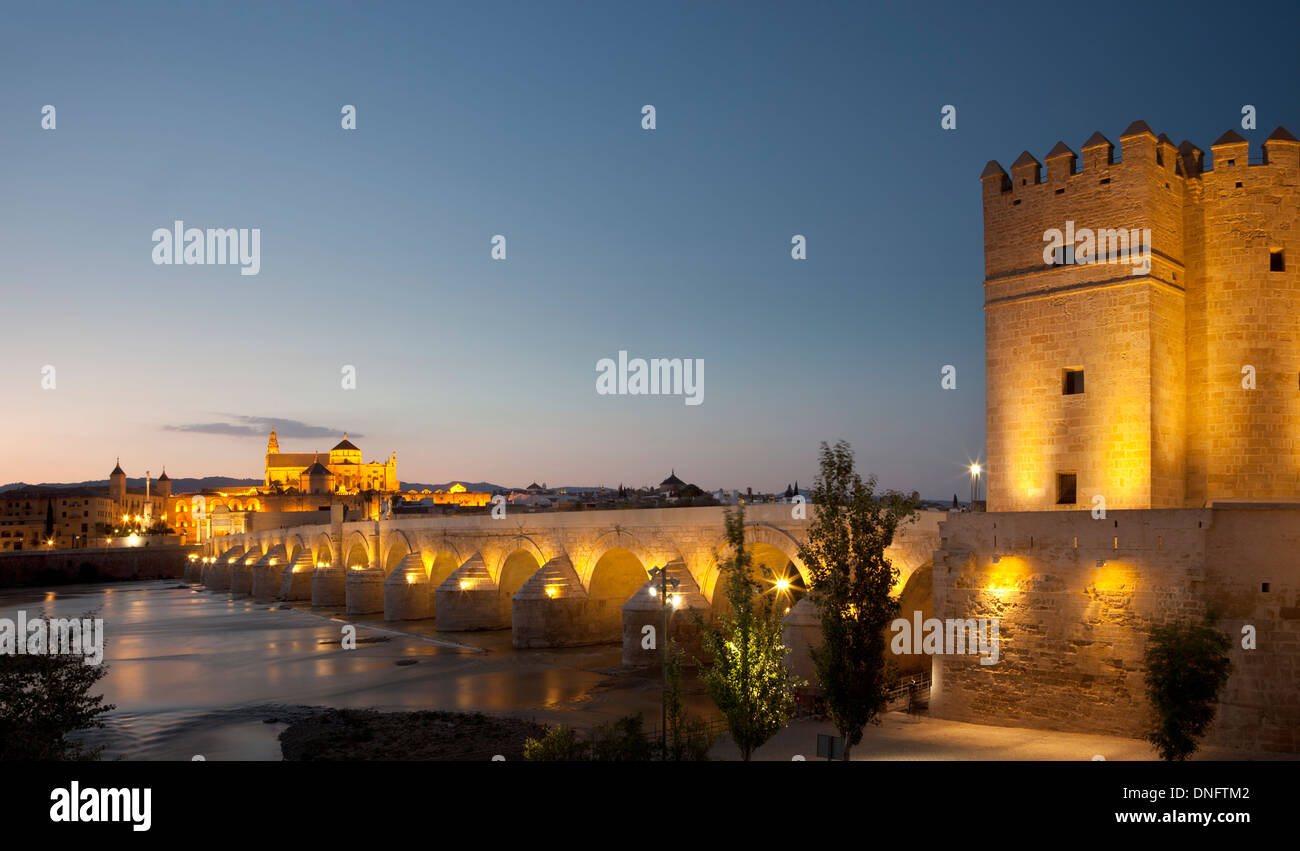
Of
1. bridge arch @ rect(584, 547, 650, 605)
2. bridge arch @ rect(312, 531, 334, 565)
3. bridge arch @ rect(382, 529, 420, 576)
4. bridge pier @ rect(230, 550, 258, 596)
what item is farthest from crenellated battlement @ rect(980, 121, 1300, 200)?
bridge pier @ rect(230, 550, 258, 596)

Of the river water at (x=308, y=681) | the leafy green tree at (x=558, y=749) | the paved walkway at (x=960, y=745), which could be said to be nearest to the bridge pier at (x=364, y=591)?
the river water at (x=308, y=681)

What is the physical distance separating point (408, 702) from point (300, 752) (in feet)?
15.1

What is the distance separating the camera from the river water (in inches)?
737

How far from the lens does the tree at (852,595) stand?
13.2 m

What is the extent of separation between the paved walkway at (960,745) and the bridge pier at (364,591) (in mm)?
29233

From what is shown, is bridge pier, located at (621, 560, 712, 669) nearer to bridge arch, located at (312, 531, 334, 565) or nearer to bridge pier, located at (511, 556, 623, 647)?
bridge pier, located at (511, 556, 623, 647)

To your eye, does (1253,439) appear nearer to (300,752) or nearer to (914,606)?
(914,606)

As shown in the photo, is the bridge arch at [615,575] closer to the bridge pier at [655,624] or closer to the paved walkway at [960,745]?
the bridge pier at [655,624]

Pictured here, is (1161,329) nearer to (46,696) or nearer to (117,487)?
(46,696)

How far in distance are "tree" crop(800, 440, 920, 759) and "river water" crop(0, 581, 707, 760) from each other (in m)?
5.66
